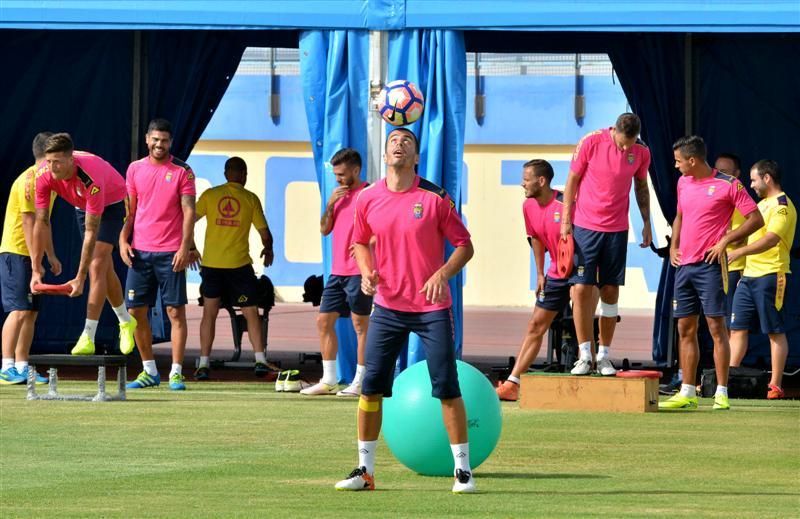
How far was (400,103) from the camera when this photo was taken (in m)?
13.9

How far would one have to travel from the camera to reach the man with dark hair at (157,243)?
14.5 meters

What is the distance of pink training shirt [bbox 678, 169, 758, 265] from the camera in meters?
12.7

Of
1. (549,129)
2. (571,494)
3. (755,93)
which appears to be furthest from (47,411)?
(549,129)

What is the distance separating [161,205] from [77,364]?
2.42 metres

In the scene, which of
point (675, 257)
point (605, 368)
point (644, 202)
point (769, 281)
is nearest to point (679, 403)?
point (605, 368)

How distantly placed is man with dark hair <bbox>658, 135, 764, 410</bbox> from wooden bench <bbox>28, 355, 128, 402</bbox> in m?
4.50

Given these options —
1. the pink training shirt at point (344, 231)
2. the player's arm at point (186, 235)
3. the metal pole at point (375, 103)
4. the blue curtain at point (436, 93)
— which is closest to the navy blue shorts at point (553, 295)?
the blue curtain at point (436, 93)

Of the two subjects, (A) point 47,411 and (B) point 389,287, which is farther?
(A) point 47,411

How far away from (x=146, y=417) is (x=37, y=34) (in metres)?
6.94

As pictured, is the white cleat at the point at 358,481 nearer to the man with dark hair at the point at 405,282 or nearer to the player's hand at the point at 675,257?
the man with dark hair at the point at 405,282

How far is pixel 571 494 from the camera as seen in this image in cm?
816

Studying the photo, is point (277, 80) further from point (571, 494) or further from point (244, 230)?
point (571, 494)

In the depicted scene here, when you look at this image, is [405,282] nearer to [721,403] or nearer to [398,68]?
[721,403]

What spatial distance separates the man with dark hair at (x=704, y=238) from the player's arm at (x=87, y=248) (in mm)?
4649
